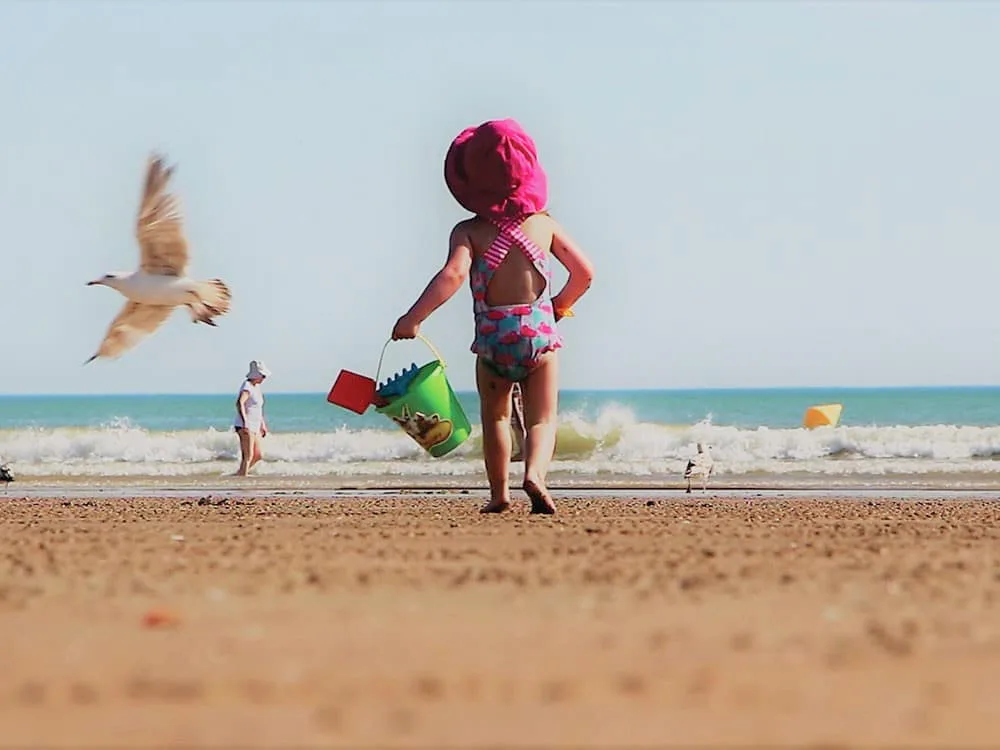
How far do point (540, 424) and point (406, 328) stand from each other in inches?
32.4

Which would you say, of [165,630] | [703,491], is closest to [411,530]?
[165,630]

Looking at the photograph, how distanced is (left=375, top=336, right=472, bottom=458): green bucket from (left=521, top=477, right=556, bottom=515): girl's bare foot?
0.54m

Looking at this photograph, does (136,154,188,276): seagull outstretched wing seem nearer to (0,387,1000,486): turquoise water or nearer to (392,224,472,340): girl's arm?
(392,224,472,340): girl's arm

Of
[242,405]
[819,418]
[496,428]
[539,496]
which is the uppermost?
[819,418]

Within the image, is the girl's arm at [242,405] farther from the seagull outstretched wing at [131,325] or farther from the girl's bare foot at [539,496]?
the girl's bare foot at [539,496]

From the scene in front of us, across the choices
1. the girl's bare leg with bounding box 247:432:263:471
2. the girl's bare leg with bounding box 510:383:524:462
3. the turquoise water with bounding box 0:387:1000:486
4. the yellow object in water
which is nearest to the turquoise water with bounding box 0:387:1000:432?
the yellow object in water

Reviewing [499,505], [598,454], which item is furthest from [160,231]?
[598,454]

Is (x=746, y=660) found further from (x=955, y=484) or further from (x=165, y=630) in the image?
(x=955, y=484)

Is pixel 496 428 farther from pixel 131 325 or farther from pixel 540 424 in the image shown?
pixel 131 325

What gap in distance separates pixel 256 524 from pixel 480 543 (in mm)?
1726

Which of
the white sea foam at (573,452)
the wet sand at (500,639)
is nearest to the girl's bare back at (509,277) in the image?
the wet sand at (500,639)

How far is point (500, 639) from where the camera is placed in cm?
362

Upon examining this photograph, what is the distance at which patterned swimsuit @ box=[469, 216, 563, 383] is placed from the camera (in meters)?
7.77

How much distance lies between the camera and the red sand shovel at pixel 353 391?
316 inches
